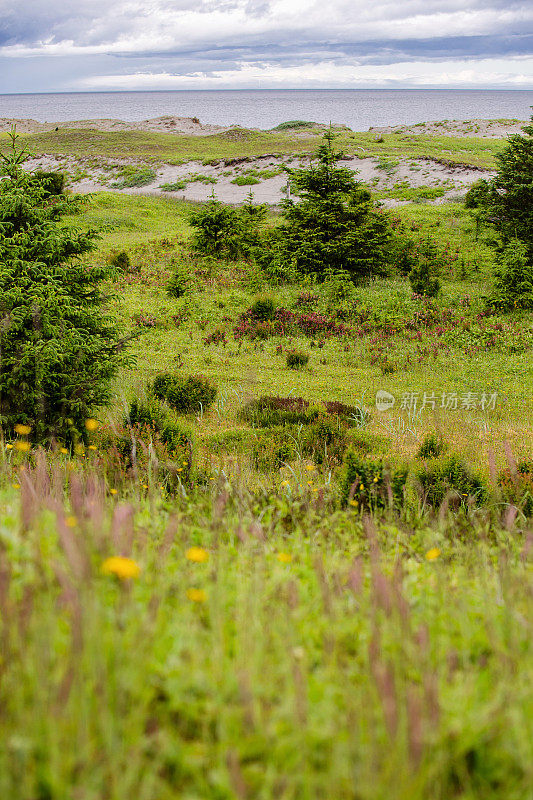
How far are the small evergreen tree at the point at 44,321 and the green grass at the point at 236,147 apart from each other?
131 feet

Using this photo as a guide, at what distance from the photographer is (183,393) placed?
13.0 meters

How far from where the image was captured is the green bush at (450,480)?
7297mm

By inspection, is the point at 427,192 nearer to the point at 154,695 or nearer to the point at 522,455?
the point at 522,455

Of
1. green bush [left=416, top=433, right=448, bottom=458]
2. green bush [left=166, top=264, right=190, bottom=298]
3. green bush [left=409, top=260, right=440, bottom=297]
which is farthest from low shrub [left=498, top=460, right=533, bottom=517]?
green bush [left=166, top=264, right=190, bottom=298]

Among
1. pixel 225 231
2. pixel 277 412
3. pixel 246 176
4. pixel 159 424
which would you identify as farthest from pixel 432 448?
pixel 246 176

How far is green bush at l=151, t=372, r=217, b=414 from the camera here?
42.1ft

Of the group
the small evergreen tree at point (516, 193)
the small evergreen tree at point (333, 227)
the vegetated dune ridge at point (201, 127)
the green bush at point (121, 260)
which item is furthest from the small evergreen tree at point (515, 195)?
the vegetated dune ridge at point (201, 127)

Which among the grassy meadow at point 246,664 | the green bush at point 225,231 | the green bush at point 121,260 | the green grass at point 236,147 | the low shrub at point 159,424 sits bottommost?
the low shrub at point 159,424

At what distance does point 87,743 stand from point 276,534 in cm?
269

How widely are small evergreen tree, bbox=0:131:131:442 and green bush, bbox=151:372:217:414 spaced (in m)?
3.59

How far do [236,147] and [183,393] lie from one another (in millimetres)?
63750

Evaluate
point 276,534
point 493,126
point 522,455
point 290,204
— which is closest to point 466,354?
point 522,455

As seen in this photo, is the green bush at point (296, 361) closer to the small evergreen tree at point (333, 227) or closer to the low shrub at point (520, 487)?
the small evergreen tree at point (333, 227)

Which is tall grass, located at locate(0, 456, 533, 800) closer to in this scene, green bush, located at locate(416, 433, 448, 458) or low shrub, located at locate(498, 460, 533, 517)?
low shrub, located at locate(498, 460, 533, 517)
